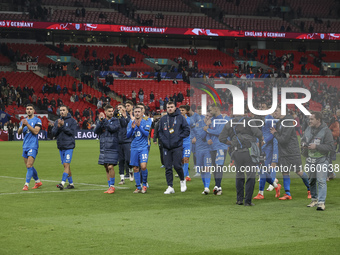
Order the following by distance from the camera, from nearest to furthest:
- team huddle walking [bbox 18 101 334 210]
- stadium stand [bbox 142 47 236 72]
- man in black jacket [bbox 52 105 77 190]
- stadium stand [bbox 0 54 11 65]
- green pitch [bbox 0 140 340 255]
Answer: green pitch [bbox 0 140 340 255] → team huddle walking [bbox 18 101 334 210] → man in black jacket [bbox 52 105 77 190] → stadium stand [bbox 0 54 11 65] → stadium stand [bbox 142 47 236 72]

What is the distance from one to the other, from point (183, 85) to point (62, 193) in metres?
44.1

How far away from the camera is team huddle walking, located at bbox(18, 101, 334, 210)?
39.7 feet

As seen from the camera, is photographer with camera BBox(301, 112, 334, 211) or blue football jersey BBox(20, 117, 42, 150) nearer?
photographer with camera BBox(301, 112, 334, 211)

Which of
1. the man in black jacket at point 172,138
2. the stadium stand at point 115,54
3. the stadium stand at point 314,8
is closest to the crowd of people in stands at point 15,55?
the stadium stand at point 115,54

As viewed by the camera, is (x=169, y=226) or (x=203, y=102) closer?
(x=169, y=226)

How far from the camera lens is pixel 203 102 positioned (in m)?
17.0

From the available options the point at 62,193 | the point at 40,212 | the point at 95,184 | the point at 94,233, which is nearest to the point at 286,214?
the point at 94,233

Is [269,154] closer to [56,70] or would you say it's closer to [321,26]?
[56,70]

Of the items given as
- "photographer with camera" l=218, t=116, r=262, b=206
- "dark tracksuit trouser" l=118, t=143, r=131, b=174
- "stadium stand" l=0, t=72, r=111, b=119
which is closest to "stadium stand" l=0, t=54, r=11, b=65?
"stadium stand" l=0, t=72, r=111, b=119

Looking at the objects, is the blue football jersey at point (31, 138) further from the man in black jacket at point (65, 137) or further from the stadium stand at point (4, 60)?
the stadium stand at point (4, 60)

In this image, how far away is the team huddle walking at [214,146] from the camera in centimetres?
1209

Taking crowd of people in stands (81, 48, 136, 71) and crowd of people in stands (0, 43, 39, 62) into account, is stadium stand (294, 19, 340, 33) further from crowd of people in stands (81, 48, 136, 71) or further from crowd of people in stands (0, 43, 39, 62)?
crowd of people in stands (0, 43, 39, 62)

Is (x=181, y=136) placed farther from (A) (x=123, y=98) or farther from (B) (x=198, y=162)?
(A) (x=123, y=98)

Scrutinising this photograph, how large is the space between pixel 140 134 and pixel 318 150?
16.1ft
